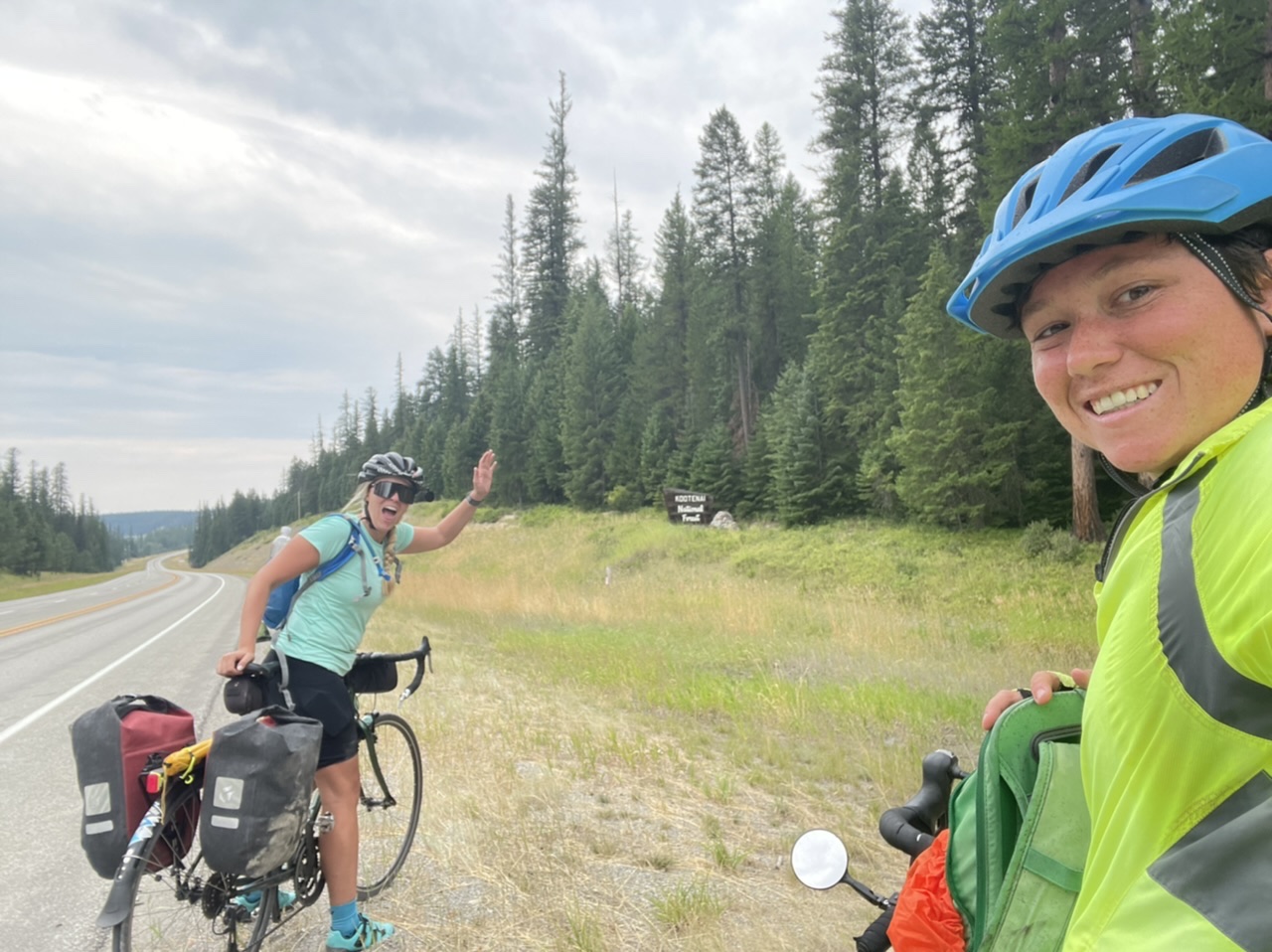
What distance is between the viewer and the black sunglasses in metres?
3.75

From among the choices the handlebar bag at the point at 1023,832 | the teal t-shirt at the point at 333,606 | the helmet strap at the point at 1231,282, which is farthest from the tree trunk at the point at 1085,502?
the helmet strap at the point at 1231,282

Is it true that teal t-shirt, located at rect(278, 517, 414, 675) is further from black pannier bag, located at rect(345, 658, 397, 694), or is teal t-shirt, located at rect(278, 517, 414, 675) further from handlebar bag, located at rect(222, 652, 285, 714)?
black pannier bag, located at rect(345, 658, 397, 694)

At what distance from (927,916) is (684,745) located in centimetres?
502

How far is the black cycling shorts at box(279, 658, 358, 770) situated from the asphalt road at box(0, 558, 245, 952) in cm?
155

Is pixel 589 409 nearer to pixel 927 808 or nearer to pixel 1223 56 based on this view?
pixel 1223 56

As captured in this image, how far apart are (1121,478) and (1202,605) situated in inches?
25.7

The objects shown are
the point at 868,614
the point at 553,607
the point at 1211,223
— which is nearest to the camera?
the point at 1211,223

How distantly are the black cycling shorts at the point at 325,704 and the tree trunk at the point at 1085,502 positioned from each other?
58.0ft

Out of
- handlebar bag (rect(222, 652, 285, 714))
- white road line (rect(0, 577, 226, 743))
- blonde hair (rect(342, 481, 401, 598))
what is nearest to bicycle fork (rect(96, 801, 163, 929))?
handlebar bag (rect(222, 652, 285, 714))

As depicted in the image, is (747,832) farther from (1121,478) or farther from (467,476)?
(467,476)

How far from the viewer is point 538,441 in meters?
52.4

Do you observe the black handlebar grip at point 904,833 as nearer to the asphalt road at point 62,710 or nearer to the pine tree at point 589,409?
the asphalt road at point 62,710

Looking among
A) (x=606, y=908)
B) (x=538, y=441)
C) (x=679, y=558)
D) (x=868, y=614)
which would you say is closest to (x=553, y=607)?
(x=868, y=614)

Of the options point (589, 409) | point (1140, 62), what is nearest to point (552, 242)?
point (589, 409)
